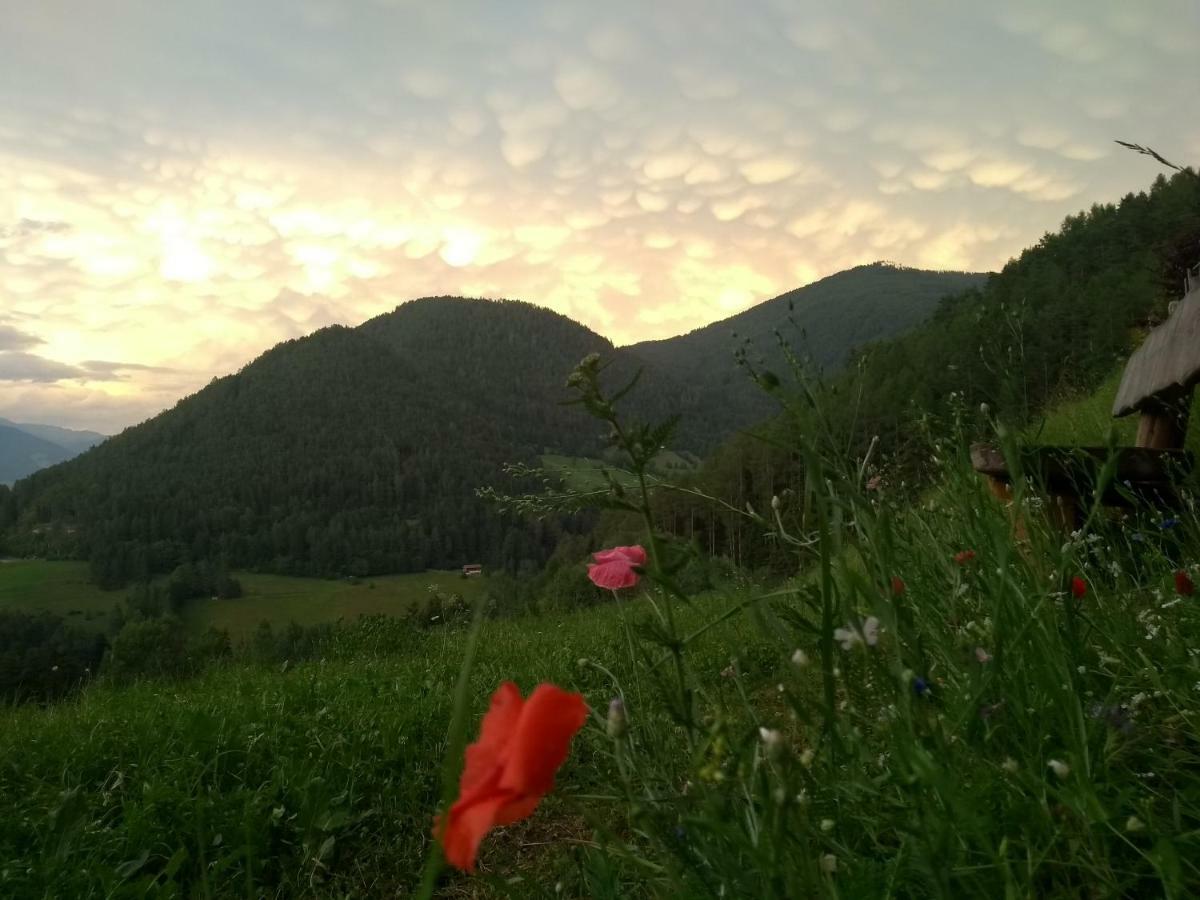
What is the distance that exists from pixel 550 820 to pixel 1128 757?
2.19 metres

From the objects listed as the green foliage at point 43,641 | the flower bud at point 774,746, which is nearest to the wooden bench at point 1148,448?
the flower bud at point 774,746

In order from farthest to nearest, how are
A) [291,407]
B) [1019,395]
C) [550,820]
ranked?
[291,407], [550,820], [1019,395]

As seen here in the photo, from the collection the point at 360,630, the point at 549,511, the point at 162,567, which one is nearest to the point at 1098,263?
the point at 360,630

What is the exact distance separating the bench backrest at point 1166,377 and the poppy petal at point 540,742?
2582 mm

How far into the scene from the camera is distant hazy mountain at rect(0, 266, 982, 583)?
3706 inches

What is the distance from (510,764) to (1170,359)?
10.1ft

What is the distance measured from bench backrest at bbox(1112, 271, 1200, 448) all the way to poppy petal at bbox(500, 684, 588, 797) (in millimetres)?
2582

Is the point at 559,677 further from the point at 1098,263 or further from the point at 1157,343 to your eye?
the point at 1098,263

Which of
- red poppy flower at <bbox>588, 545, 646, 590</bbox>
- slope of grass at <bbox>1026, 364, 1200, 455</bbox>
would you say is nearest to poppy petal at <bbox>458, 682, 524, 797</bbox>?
red poppy flower at <bbox>588, 545, 646, 590</bbox>

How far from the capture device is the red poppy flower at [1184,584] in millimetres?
1791

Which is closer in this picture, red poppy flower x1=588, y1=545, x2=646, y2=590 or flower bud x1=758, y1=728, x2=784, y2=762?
flower bud x1=758, y1=728, x2=784, y2=762

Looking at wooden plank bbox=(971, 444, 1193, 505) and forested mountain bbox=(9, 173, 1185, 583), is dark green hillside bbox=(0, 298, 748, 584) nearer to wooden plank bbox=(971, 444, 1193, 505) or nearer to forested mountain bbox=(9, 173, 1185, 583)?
forested mountain bbox=(9, 173, 1185, 583)

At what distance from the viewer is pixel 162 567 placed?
293 ft

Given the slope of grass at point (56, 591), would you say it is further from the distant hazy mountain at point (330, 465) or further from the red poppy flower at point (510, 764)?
the red poppy flower at point (510, 764)
